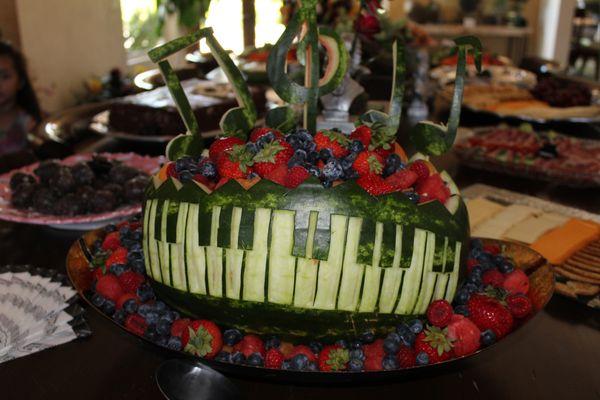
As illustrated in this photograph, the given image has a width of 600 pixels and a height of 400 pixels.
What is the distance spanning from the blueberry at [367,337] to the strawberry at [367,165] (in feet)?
0.70

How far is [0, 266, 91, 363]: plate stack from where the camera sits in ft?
2.94

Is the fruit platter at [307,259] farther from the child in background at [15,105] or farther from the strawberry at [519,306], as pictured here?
the child in background at [15,105]

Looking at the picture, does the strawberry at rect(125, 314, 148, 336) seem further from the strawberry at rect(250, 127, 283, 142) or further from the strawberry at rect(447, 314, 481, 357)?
the strawberry at rect(447, 314, 481, 357)

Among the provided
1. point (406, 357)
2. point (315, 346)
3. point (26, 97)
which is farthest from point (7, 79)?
point (406, 357)

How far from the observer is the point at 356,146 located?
2.87 feet

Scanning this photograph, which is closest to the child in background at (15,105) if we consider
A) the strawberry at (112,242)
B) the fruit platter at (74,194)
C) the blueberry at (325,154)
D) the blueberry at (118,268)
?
the fruit platter at (74,194)

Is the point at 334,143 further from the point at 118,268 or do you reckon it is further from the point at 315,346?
the point at 118,268

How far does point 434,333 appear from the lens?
2.63 feet

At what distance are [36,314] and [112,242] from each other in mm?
177

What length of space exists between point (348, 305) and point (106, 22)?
455 cm

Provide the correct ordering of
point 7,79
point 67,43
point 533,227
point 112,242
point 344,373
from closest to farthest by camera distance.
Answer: point 344,373 < point 112,242 < point 533,227 < point 7,79 < point 67,43

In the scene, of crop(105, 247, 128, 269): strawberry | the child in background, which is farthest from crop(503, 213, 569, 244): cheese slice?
Result: the child in background

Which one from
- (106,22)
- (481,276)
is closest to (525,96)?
(481,276)

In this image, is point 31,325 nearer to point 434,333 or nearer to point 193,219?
point 193,219
